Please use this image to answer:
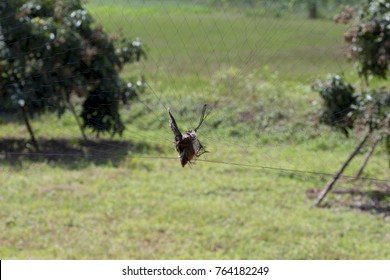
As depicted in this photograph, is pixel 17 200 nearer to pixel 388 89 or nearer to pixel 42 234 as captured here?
pixel 42 234

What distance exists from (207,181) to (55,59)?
Answer: 1.91 m

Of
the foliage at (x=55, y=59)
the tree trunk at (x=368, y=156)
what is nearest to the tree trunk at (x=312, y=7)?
the tree trunk at (x=368, y=156)

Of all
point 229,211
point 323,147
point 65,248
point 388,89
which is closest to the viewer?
point 65,248

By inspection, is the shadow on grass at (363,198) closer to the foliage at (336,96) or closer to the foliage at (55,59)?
the foliage at (336,96)

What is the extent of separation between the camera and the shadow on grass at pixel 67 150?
21.6 feet

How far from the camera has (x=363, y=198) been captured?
19.3 ft

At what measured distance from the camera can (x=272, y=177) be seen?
628 cm

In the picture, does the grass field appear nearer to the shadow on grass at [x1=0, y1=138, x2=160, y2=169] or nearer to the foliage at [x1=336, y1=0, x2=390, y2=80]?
the shadow on grass at [x1=0, y1=138, x2=160, y2=169]

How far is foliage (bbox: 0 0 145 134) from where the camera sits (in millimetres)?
4516

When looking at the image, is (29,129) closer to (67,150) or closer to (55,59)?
(67,150)

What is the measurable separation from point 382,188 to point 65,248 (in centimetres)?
310

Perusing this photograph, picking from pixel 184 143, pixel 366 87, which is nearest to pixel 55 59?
pixel 366 87

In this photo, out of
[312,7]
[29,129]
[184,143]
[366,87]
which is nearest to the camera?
[184,143]

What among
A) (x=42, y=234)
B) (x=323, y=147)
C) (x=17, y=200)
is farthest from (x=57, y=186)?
(x=323, y=147)
